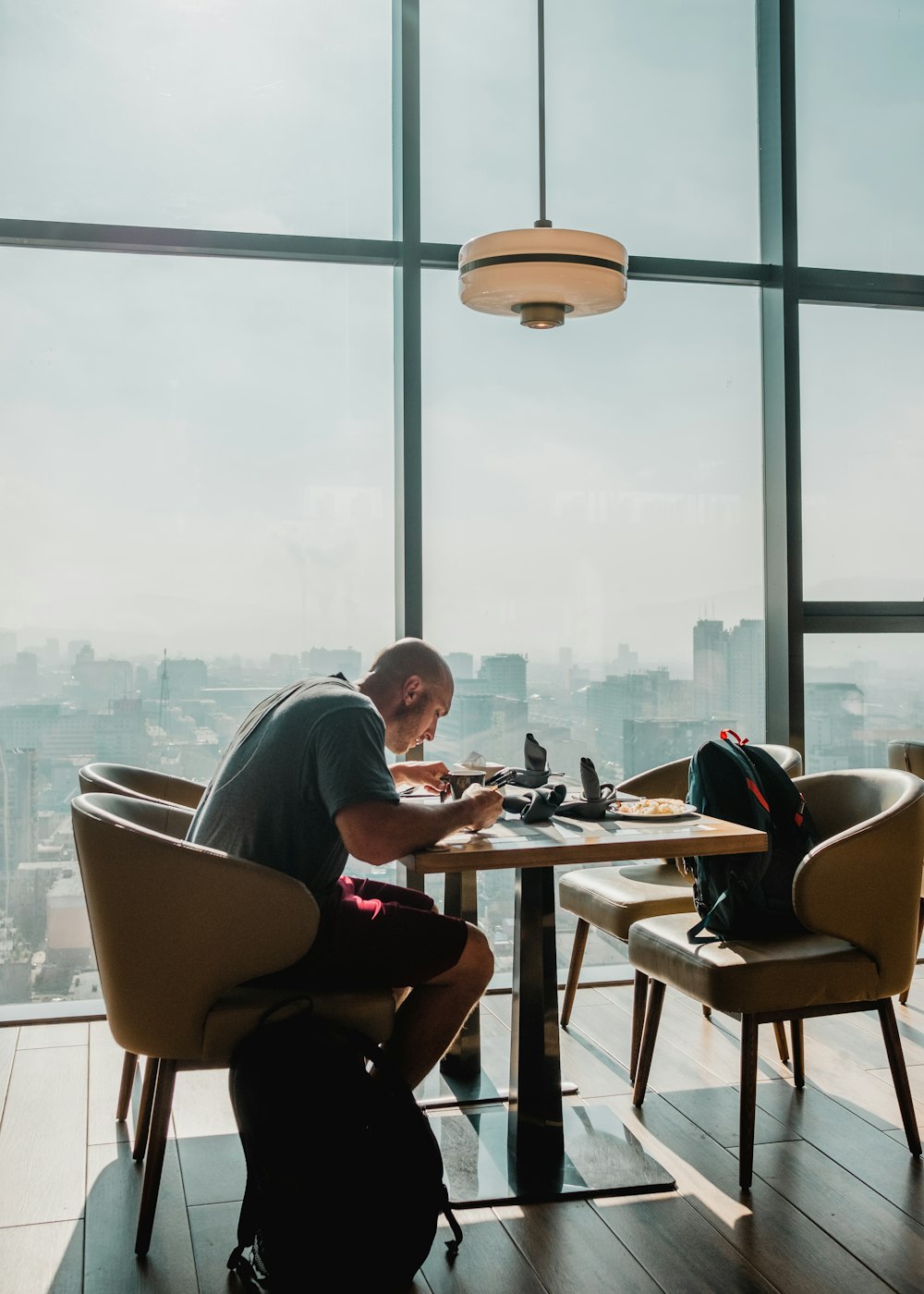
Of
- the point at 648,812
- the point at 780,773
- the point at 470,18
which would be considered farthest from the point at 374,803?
the point at 470,18

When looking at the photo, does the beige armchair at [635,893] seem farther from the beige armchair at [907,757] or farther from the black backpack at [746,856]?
the beige armchair at [907,757]

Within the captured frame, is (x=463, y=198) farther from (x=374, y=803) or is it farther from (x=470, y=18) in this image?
(x=374, y=803)

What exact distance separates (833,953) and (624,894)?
772 millimetres

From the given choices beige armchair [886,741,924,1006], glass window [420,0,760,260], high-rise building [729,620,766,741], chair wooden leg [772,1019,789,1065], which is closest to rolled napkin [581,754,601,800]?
chair wooden leg [772,1019,789,1065]

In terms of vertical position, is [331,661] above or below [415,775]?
above

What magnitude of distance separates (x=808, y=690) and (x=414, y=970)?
236cm

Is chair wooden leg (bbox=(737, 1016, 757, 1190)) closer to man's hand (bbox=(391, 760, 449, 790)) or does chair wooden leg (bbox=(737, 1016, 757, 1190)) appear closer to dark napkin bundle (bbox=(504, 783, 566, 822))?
dark napkin bundle (bbox=(504, 783, 566, 822))

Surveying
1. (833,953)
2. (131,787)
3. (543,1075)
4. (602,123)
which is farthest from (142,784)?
(602,123)

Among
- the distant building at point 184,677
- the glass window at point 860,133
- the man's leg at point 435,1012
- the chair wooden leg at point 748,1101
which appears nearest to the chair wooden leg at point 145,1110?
the man's leg at point 435,1012

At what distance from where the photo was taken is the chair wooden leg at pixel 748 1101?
2598mm

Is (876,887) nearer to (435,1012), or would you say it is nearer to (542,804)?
(542,804)

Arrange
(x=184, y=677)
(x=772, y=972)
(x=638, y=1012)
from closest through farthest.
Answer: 1. (x=772, y=972)
2. (x=638, y=1012)
3. (x=184, y=677)

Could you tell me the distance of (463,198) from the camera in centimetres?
409

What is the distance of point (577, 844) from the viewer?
243 centimetres
